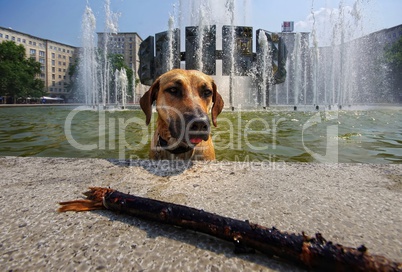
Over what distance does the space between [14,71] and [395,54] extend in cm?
7685

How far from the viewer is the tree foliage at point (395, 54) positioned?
50.5m

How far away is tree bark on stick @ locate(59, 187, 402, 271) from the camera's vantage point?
0.90 m

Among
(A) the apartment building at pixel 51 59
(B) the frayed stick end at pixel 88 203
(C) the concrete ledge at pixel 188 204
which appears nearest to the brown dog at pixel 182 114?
(C) the concrete ledge at pixel 188 204

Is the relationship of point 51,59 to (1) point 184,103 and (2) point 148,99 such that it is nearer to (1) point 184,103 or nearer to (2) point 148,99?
(2) point 148,99

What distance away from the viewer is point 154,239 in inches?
45.9

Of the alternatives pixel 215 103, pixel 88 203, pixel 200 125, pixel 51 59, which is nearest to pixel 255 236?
pixel 88 203

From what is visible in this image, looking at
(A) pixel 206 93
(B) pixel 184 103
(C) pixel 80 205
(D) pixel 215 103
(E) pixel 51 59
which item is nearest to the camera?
(C) pixel 80 205

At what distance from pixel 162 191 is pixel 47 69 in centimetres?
11322

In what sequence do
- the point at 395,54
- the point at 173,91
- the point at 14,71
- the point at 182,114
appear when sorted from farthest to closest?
the point at 395,54 → the point at 14,71 → the point at 173,91 → the point at 182,114

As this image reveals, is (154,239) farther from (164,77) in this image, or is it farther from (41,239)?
(164,77)

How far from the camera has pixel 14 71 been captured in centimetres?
4494

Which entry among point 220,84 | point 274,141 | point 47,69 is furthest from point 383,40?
point 47,69

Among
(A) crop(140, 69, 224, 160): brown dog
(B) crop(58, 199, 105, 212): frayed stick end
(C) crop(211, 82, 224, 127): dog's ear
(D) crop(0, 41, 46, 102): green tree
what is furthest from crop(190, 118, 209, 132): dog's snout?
(D) crop(0, 41, 46, 102): green tree

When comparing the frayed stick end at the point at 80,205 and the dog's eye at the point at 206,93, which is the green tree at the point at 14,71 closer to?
the dog's eye at the point at 206,93
